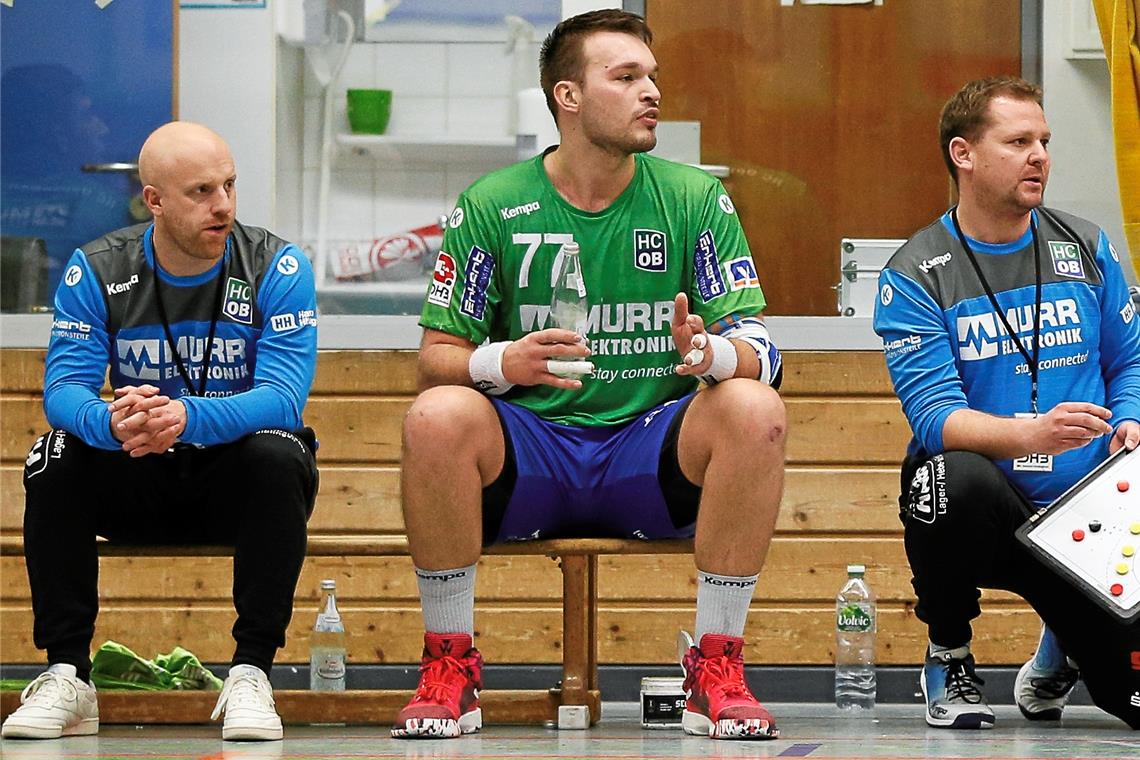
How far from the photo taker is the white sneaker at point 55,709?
9.92 ft

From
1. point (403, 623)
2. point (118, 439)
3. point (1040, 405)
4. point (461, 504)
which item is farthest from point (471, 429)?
point (403, 623)

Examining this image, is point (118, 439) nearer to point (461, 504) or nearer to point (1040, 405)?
point (461, 504)

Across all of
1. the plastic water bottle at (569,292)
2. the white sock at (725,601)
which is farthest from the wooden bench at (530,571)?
the white sock at (725,601)

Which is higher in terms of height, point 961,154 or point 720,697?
point 961,154

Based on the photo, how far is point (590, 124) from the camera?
132 inches

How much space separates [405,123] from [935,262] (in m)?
2.21

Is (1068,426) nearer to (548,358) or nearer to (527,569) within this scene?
(548,358)

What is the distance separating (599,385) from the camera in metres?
3.34

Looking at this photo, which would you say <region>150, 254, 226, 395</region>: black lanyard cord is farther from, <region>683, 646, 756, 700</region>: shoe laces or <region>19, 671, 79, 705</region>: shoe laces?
<region>683, 646, 756, 700</region>: shoe laces

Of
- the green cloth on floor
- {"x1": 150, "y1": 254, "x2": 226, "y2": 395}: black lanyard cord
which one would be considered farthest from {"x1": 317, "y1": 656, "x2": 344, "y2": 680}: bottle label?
{"x1": 150, "y1": 254, "x2": 226, "y2": 395}: black lanyard cord

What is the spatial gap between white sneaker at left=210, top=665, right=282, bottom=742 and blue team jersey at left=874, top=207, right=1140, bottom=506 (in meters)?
1.32

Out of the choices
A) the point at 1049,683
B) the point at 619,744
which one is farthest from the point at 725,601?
the point at 1049,683

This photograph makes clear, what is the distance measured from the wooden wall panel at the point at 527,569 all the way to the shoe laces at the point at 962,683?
1.35 meters

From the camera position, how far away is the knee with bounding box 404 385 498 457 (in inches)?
119
